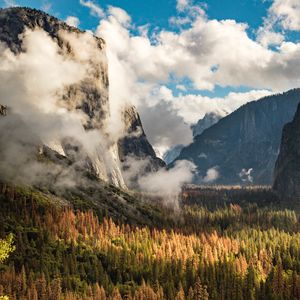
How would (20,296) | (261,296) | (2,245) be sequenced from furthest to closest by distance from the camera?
1. (261,296)
2. (20,296)
3. (2,245)

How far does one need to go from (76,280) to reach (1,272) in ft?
104

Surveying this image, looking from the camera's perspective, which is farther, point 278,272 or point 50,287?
point 278,272

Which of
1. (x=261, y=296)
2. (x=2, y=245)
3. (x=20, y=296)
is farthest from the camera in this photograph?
(x=261, y=296)

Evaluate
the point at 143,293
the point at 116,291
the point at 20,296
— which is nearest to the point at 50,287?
the point at 20,296

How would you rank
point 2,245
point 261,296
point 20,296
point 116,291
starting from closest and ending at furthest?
point 2,245
point 20,296
point 116,291
point 261,296

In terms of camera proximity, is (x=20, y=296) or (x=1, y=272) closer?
(x=20, y=296)

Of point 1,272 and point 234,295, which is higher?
point 1,272

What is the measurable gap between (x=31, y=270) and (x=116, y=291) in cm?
4309

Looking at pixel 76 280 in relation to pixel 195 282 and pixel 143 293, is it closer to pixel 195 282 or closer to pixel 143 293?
pixel 143 293

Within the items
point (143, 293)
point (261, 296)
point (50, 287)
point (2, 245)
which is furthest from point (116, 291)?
point (2, 245)

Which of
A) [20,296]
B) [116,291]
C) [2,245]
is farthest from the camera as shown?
[116,291]

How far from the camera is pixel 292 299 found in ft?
601

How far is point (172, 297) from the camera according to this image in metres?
176

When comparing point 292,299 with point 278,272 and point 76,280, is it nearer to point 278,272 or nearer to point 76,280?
point 278,272
